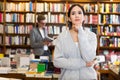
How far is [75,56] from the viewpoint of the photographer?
2.64m

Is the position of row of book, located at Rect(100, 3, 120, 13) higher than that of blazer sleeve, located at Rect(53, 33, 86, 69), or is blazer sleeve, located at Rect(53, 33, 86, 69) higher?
row of book, located at Rect(100, 3, 120, 13)

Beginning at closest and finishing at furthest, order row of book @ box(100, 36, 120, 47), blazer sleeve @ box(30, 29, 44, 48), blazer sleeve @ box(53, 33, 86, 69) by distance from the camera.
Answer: blazer sleeve @ box(53, 33, 86, 69) → blazer sleeve @ box(30, 29, 44, 48) → row of book @ box(100, 36, 120, 47)

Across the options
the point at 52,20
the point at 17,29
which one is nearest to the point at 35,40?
the point at 52,20

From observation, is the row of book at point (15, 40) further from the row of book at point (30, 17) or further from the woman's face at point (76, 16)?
the woman's face at point (76, 16)

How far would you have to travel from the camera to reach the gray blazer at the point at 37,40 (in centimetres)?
582

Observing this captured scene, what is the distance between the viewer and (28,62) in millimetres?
4379

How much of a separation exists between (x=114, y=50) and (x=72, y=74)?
18.2 ft

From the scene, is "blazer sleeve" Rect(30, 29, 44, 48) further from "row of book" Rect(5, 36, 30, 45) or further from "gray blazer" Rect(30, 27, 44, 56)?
"row of book" Rect(5, 36, 30, 45)

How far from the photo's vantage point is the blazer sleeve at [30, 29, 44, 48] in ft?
19.0

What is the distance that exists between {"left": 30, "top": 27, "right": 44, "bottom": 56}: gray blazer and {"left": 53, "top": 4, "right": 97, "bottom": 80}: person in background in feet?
10.4

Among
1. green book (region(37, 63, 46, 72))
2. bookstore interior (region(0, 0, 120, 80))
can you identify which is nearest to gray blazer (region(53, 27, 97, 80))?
green book (region(37, 63, 46, 72))

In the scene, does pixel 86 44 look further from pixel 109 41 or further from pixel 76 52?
pixel 109 41

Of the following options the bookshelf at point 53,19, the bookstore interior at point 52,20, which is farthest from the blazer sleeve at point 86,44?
the bookshelf at point 53,19

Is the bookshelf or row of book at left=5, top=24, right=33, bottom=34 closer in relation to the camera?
the bookshelf
